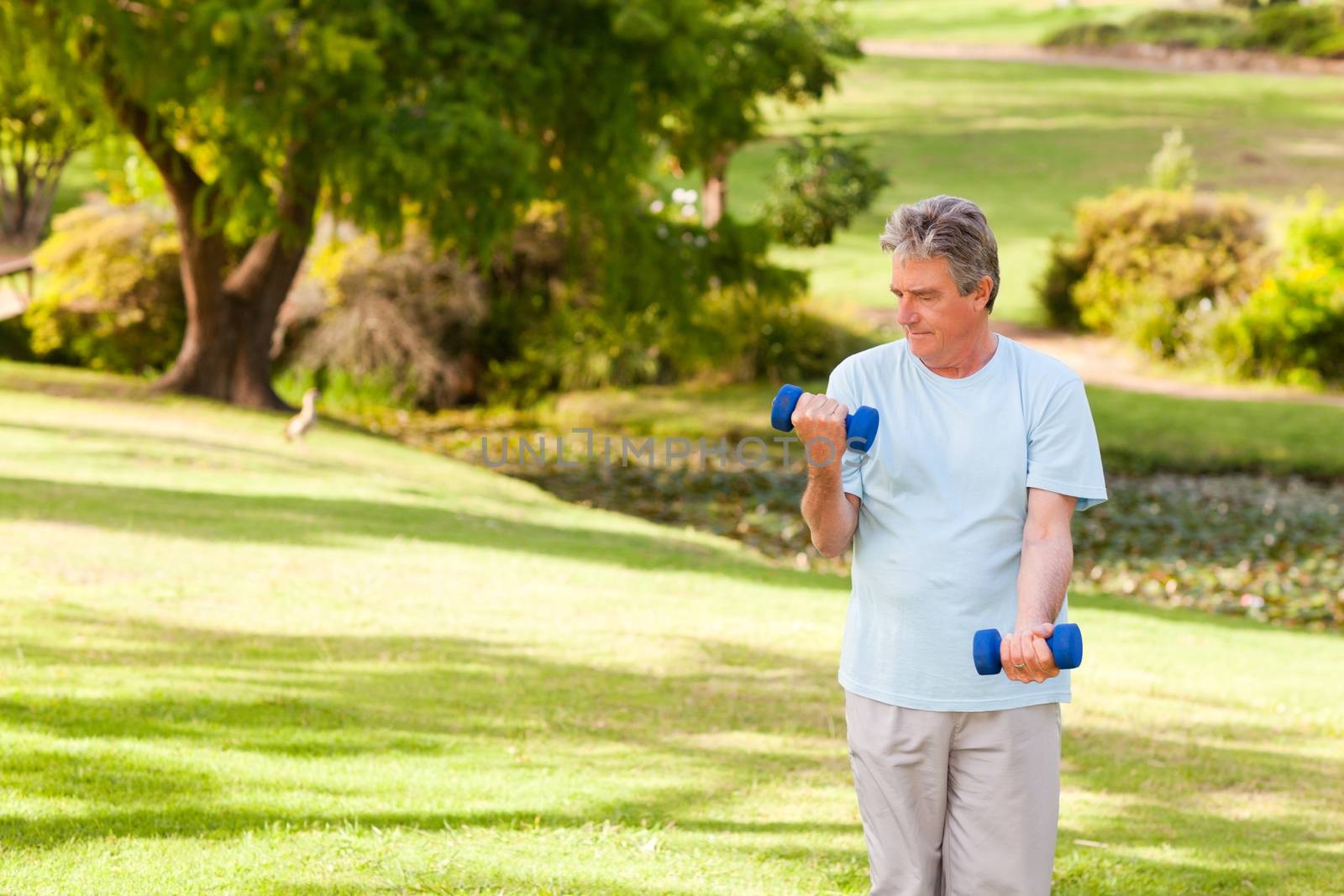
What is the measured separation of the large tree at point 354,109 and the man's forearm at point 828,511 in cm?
1159

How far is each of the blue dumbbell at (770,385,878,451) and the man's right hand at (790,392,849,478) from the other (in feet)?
0.07

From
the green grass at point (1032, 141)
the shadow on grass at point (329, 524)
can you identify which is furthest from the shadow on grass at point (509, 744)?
the green grass at point (1032, 141)

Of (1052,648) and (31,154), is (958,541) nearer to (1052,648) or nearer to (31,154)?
(1052,648)

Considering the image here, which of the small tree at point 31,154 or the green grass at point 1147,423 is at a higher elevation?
the small tree at point 31,154

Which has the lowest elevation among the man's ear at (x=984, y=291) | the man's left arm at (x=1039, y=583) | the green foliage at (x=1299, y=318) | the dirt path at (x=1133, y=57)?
the man's left arm at (x=1039, y=583)

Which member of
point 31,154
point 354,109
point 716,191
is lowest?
point 354,109

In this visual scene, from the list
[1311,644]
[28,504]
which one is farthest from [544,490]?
[1311,644]

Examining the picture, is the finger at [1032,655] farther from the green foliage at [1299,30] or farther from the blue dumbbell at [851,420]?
the green foliage at [1299,30]

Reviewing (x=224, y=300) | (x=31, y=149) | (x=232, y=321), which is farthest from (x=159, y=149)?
(x=31, y=149)

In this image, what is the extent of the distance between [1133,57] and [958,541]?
2686 inches

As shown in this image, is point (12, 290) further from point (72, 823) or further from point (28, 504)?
point (72, 823)

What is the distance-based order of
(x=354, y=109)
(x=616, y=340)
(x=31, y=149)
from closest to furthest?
(x=354, y=109) < (x=616, y=340) < (x=31, y=149)

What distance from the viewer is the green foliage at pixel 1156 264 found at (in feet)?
80.8

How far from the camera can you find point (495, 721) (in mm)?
6059
